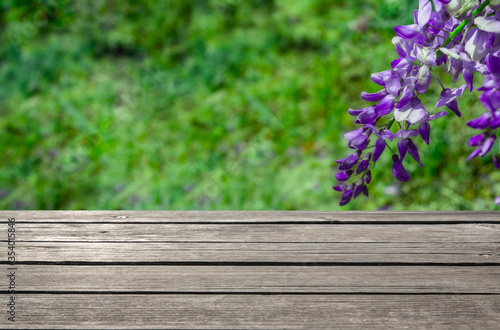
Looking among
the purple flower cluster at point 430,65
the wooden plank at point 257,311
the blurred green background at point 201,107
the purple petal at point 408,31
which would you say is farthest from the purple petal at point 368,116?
the blurred green background at point 201,107

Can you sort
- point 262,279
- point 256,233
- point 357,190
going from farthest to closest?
1. point 256,233
2. point 262,279
3. point 357,190

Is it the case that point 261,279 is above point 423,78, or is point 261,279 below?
below

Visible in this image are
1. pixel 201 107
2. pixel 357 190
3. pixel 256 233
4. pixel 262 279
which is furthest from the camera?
pixel 201 107

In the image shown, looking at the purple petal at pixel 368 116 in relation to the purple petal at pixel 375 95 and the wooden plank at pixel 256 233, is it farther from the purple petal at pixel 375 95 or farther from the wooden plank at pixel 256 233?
the wooden plank at pixel 256 233

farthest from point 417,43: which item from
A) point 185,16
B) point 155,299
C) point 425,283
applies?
point 185,16

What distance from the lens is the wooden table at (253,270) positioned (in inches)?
32.4

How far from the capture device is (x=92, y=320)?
0.81 metres

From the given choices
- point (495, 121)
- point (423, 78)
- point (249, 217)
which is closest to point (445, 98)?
point (423, 78)

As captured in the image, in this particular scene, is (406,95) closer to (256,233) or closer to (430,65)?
(430,65)

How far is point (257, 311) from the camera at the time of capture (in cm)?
83

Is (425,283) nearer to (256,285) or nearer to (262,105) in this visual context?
(256,285)

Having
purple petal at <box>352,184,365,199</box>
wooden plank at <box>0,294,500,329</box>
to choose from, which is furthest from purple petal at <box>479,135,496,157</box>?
wooden plank at <box>0,294,500,329</box>

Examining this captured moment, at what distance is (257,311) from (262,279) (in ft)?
0.29

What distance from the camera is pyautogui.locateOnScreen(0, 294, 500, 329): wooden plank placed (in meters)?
0.80
